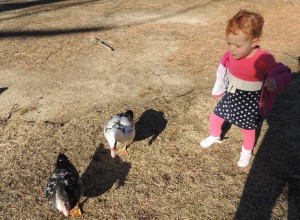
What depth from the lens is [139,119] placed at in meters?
4.73

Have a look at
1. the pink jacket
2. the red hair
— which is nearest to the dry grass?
the pink jacket

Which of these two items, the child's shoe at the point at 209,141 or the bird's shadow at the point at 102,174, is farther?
the child's shoe at the point at 209,141

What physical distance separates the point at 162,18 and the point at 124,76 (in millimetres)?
3051

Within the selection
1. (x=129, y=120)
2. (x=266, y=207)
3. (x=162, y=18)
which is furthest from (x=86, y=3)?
(x=266, y=207)

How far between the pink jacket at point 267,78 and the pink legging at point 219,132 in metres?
0.31

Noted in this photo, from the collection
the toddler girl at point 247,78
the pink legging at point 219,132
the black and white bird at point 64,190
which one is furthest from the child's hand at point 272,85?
the black and white bird at point 64,190

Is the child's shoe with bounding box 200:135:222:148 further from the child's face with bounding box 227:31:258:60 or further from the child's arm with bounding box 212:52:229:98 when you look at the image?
the child's face with bounding box 227:31:258:60

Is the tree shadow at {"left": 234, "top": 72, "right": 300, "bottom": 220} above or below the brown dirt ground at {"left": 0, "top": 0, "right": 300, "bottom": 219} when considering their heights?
above

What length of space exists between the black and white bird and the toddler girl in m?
1.74

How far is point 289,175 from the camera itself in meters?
3.80

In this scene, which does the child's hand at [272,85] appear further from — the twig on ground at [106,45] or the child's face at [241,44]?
the twig on ground at [106,45]

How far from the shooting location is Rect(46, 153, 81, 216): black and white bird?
3.13 meters

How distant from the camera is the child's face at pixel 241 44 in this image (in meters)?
3.07

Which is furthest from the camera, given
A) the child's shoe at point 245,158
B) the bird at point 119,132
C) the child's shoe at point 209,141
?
the child's shoe at point 209,141
